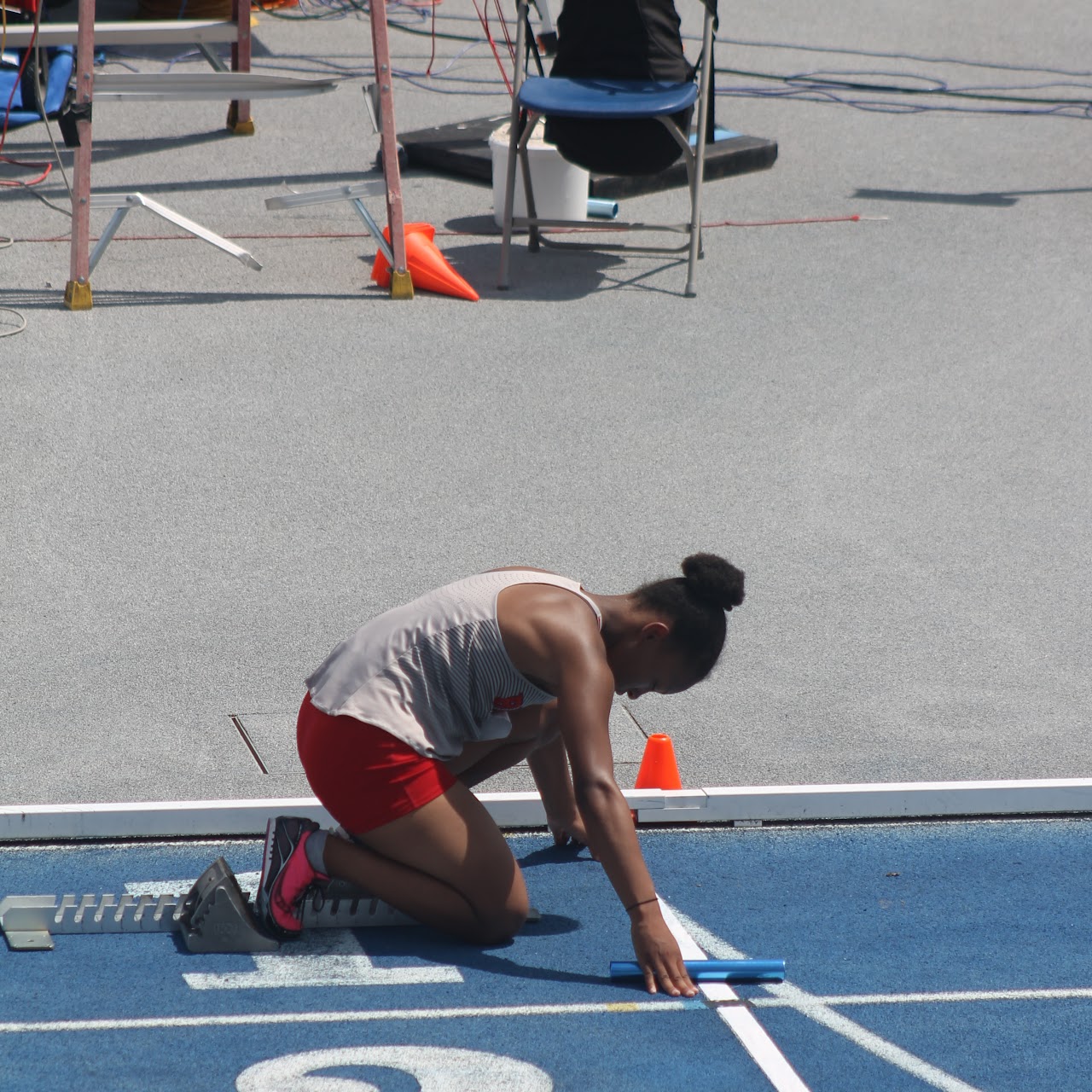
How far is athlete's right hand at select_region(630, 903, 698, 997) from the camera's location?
11.7ft

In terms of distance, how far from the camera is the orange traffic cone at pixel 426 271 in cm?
889

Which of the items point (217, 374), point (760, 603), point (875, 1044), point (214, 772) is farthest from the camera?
point (217, 374)

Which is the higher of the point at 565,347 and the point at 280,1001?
the point at 565,347

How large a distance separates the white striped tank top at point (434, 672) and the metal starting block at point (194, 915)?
20.4 inches

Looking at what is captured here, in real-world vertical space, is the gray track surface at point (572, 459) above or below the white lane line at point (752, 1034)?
above

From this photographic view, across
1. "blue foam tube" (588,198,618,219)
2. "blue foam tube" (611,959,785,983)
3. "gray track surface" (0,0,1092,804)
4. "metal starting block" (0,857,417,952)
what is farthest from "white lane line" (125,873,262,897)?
"blue foam tube" (588,198,618,219)

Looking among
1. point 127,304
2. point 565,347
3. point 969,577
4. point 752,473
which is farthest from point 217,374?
point 969,577

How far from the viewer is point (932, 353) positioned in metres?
8.30

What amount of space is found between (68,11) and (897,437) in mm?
10845

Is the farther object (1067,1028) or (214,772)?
(214,772)

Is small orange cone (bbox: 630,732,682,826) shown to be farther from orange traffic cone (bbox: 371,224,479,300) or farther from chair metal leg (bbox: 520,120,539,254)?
chair metal leg (bbox: 520,120,539,254)

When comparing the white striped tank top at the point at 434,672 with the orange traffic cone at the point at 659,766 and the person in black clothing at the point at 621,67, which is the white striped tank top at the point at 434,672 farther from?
the person in black clothing at the point at 621,67

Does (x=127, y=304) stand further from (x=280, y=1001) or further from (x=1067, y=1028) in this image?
(x=1067, y=1028)

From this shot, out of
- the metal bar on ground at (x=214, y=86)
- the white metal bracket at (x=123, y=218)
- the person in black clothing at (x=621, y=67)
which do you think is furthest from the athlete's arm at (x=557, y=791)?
the metal bar on ground at (x=214, y=86)
